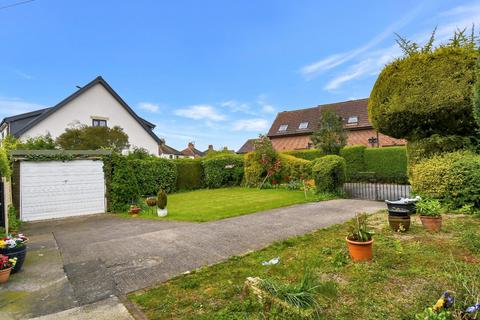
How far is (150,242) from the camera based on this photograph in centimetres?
576

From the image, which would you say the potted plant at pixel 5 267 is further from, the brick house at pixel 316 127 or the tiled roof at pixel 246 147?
the tiled roof at pixel 246 147

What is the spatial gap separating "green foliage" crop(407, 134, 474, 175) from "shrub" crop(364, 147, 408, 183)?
8.49 metres

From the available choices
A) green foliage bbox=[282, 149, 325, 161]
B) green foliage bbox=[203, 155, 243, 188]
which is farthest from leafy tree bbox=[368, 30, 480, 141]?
green foliage bbox=[282, 149, 325, 161]

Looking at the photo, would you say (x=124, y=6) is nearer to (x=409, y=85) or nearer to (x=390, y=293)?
(x=409, y=85)

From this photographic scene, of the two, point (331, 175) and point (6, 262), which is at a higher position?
point (331, 175)

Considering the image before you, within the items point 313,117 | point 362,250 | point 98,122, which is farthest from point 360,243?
point 313,117

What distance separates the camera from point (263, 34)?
36.7ft

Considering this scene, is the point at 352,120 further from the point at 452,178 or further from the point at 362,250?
the point at 362,250

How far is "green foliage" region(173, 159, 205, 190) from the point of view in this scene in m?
17.1

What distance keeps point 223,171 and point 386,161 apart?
11667 mm

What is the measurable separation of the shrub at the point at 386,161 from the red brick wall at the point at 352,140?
6.37 metres

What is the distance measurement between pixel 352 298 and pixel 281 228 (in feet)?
12.1

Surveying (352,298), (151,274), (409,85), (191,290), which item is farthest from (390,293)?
(409,85)

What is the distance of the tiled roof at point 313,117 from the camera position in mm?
27858
